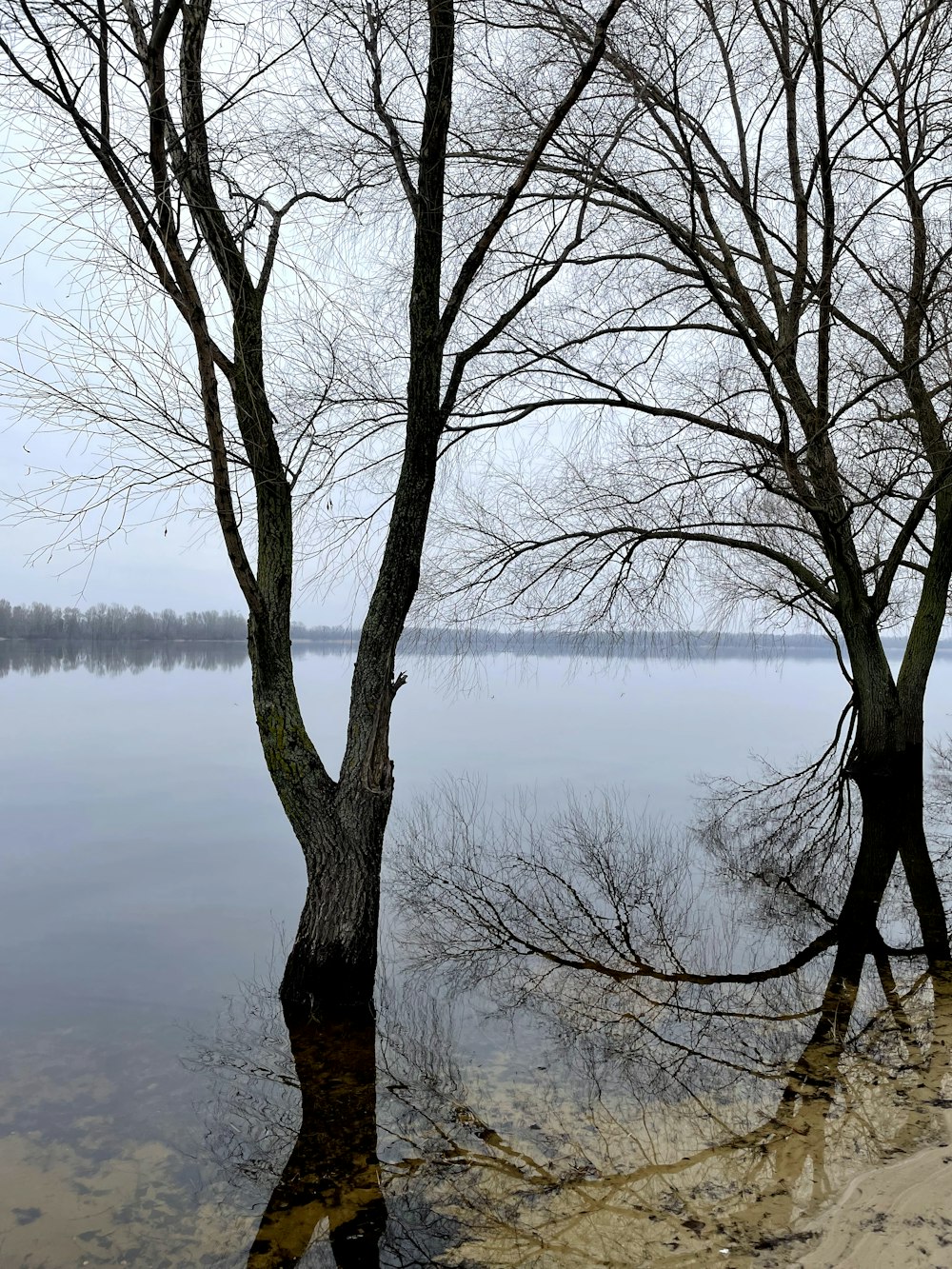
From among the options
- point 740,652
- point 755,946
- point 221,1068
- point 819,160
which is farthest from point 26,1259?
point 740,652

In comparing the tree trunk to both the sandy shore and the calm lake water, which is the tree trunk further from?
the sandy shore

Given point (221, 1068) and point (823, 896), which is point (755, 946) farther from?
point (221, 1068)

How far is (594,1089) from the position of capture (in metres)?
3.86

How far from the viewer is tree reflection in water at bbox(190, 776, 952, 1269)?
9.51ft

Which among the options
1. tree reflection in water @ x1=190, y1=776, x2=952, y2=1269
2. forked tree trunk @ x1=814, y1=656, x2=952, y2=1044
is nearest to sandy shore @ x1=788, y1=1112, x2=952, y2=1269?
tree reflection in water @ x1=190, y1=776, x2=952, y2=1269

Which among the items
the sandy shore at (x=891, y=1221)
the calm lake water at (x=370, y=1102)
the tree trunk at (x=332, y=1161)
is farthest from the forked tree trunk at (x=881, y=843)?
the tree trunk at (x=332, y=1161)

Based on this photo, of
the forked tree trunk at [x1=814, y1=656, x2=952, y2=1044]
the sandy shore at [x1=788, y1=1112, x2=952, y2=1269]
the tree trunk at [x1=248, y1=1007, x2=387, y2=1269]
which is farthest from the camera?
the forked tree trunk at [x1=814, y1=656, x2=952, y2=1044]

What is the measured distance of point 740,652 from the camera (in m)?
75.6

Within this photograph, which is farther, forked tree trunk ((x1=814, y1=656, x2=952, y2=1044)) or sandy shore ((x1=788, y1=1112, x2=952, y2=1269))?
forked tree trunk ((x1=814, y1=656, x2=952, y2=1044))

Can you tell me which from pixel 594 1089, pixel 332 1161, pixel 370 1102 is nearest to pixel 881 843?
pixel 594 1089

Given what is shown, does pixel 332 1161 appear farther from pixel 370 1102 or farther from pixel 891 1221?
pixel 891 1221

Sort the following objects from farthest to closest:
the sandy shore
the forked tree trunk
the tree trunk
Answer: the forked tree trunk
the tree trunk
the sandy shore

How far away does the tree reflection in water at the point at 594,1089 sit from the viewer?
2898 millimetres

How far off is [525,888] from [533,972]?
5.68 feet
